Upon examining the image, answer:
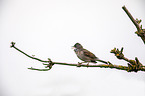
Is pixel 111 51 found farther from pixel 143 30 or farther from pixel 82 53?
pixel 82 53

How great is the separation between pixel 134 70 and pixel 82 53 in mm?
7517

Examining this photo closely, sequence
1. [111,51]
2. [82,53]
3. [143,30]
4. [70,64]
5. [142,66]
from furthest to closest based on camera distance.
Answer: [82,53], [111,51], [143,30], [70,64], [142,66]

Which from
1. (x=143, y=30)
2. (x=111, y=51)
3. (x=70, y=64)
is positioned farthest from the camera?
(x=111, y=51)

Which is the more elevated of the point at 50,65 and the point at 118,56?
the point at 118,56

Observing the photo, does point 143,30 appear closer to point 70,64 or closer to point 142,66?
point 142,66

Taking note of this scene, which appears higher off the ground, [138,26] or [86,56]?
[138,26]

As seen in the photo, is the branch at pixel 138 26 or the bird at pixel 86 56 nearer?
the branch at pixel 138 26

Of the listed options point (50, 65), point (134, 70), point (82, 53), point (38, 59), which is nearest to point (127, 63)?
point (134, 70)

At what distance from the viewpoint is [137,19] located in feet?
12.6

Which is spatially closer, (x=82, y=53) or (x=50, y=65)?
(x=50, y=65)

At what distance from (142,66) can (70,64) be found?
4.62 ft

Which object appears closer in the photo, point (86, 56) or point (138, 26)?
point (138, 26)

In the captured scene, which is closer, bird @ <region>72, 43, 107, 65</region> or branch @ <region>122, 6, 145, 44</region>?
branch @ <region>122, 6, 145, 44</region>

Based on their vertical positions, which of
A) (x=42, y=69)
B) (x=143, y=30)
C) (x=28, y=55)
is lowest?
(x=42, y=69)
